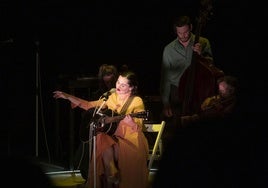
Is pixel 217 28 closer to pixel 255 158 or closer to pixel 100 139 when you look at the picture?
pixel 100 139

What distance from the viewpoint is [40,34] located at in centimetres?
681

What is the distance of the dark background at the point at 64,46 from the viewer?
659 centimetres

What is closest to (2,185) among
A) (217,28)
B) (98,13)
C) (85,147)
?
(85,147)

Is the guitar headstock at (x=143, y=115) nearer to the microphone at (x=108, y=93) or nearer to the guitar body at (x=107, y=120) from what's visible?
the guitar body at (x=107, y=120)

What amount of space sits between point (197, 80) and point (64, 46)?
7.59 ft

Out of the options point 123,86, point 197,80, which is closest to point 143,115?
point 123,86

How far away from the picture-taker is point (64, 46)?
6.80 m

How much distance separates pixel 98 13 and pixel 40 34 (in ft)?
2.28

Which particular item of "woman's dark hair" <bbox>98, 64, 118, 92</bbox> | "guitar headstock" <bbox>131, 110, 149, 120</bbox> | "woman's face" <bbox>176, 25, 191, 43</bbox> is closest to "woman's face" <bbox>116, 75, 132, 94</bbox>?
"guitar headstock" <bbox>131, 110, 149, 120</bbox>

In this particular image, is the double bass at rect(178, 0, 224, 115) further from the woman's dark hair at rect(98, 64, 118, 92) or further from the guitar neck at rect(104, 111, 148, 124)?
the woman's dark hair at rect(98, 64, 118, 92)

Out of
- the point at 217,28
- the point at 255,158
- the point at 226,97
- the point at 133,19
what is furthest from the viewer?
the point at 133,19

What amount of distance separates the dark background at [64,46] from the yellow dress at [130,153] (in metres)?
1.52

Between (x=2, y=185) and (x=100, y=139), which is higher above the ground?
(x=2, y=185)

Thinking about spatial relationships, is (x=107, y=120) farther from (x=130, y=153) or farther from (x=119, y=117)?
(x=130, y=153)
